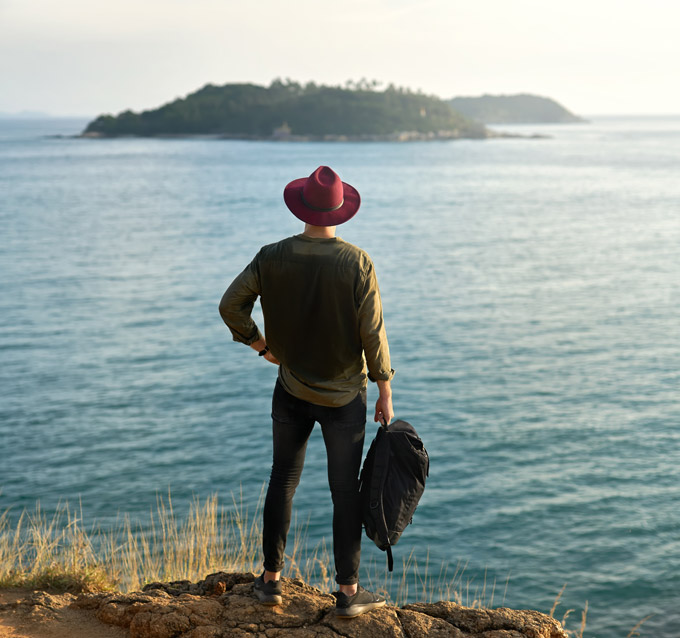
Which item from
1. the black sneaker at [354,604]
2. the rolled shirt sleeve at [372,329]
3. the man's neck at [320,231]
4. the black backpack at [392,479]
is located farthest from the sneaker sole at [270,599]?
the man's neck at [320,231]

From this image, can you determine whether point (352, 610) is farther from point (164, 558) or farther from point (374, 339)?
point (164, 558)

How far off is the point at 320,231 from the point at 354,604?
81.1 inches

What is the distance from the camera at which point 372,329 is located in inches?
160

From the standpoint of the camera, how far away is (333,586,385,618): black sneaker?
14.3 ft

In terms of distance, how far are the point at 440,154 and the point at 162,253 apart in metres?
107

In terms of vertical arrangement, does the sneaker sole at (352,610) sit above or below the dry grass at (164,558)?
above

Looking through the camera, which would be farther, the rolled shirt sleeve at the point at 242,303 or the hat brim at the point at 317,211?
the rolled shirt sleeve at the point at 242,303

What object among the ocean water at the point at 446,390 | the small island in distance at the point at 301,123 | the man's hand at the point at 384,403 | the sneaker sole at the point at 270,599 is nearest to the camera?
the man's hand at the point at 384,403

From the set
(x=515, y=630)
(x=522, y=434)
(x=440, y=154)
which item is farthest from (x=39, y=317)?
(x=440, y=154)

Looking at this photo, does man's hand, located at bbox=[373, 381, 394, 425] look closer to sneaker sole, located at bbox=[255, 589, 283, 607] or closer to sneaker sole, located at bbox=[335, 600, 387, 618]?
sneaker sole, located at bbox=[335, 600, 387, 618]

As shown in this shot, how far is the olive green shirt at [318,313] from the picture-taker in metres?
4.02

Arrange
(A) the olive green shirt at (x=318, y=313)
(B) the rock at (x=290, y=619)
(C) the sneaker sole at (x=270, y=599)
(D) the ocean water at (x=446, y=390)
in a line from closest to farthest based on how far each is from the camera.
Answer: (A) the olive green shirt at (x=318, y=313) < (B) the rock at (x=290, y=619) < (C) the sneaker sole at (x=270, y=599) < (D) the ocean water at (x=446, y=390)

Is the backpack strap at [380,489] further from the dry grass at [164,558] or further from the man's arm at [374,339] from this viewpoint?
the dry grass at [164,558]

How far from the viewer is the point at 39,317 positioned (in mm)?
27047
